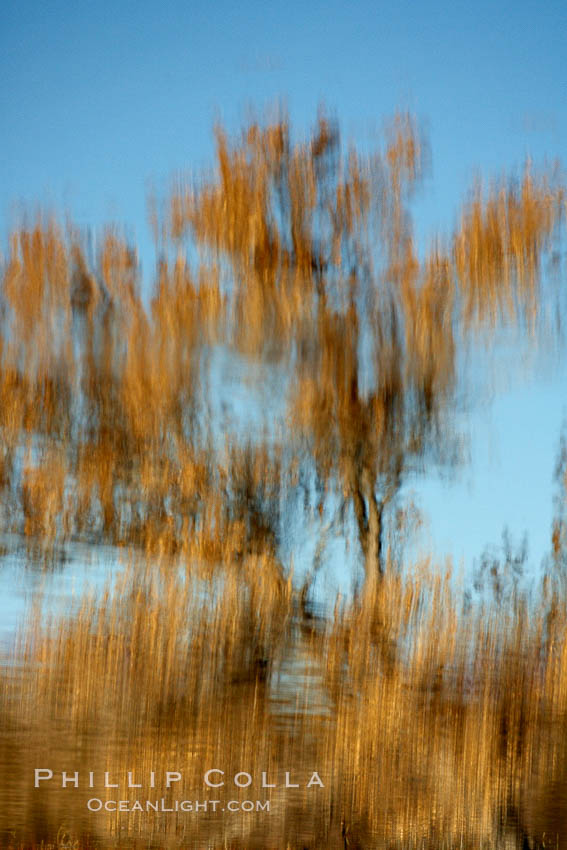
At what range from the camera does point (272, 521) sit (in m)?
2.69

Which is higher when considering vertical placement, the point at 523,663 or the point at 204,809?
the point at 523,663

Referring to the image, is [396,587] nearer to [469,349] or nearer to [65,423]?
[469,349]

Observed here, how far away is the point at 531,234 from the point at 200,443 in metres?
1.15

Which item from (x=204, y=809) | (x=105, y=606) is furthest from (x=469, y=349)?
(x=204, y=809)

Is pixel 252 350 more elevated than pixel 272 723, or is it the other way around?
pixel 252 350

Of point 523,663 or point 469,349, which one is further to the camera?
point 469,349

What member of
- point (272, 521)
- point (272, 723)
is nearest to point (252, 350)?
point (272, 521)

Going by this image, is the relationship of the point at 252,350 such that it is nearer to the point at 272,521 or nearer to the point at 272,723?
the point at 272,521

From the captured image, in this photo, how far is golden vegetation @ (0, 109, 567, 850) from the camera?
243 cm

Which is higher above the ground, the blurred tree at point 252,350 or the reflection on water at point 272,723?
the blurred tree at point 252,350

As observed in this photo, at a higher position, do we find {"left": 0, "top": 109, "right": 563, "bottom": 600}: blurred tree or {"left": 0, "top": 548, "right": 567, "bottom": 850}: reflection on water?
{"left": 0, "top": 109, "right": 563, "bottom": 600}: blurred tree

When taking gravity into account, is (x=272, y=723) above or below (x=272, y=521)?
below

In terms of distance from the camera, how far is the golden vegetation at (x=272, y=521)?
2.43 metres

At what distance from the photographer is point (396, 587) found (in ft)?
8.55
